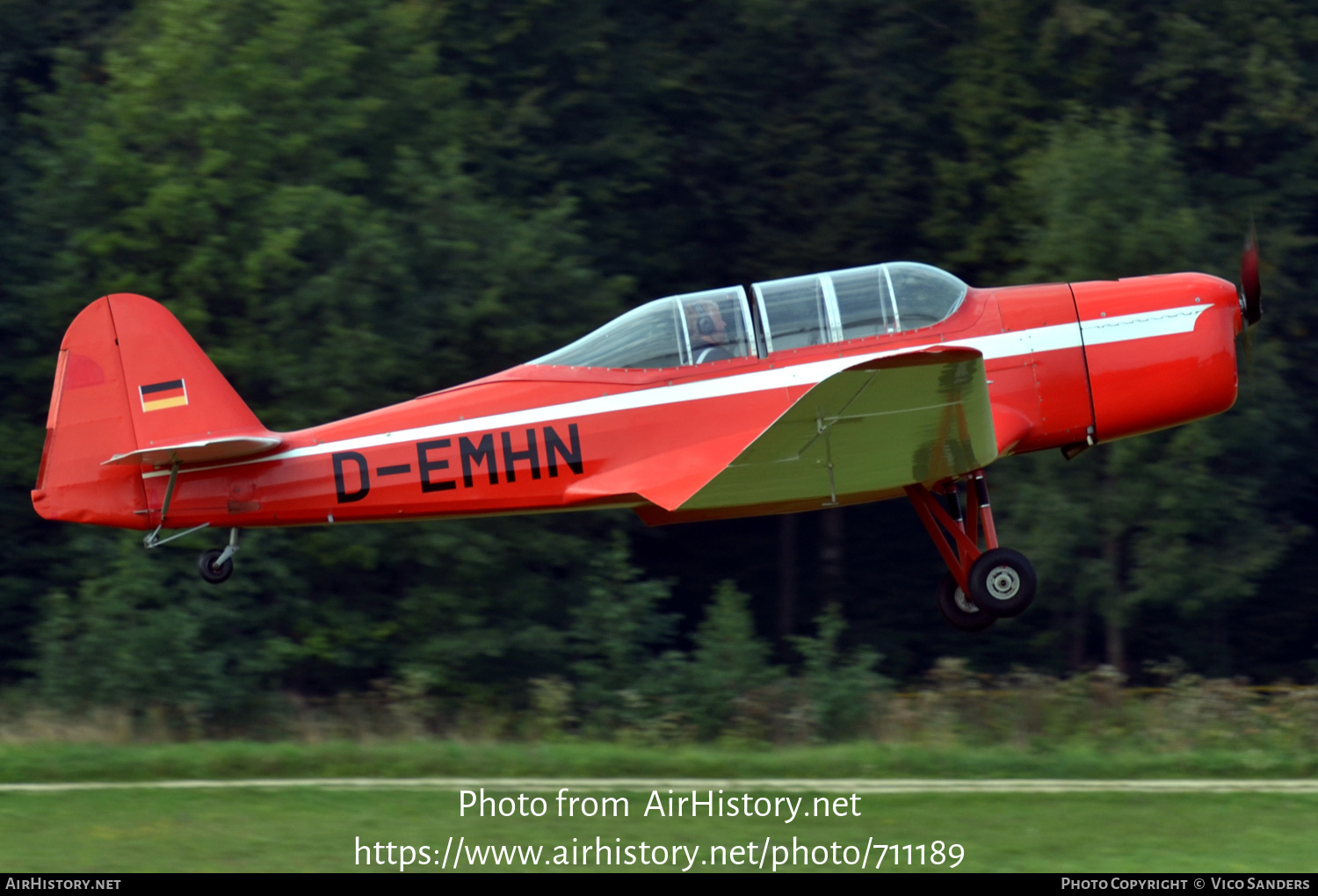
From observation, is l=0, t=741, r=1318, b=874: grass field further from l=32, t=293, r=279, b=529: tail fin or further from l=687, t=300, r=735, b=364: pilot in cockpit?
l=687, t=300, r=735, b=364: pilot in cockpit

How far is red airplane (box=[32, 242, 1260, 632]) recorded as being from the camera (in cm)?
931

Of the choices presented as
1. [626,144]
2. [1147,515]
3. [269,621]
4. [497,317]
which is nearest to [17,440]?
[269,621]

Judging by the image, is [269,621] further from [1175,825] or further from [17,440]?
[1175,825]

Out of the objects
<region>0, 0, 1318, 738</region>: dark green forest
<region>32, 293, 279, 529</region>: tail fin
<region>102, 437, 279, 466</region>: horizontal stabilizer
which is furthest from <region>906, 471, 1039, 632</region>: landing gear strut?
<region>32, 293, 279, 529</region>: tail fin

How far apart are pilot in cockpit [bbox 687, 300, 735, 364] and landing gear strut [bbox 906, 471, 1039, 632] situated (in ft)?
5.69

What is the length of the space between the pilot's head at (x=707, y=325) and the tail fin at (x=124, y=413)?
288 centimetres

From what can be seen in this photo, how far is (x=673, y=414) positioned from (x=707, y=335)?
577 millimetres

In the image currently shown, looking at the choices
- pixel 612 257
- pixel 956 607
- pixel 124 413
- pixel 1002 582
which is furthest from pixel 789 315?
pixel 612 257

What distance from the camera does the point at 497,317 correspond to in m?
19.2

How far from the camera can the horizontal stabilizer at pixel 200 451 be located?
9086mm

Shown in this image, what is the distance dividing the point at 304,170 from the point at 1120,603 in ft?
42.1

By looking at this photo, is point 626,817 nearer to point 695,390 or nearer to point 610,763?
point 610,763

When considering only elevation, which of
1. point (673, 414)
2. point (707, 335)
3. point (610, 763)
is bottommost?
point (610, 763)

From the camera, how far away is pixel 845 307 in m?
9.36
